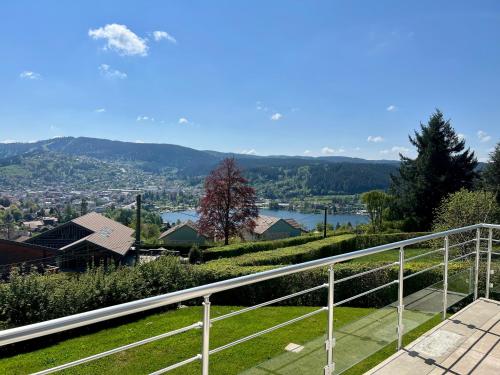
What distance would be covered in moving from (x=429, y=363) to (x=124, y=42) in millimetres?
22535

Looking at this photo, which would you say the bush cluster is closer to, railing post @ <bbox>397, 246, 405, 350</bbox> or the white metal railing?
railing post @ <bbox>397, 246, 405, 350</bbox>

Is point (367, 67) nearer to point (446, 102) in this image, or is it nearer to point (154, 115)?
point (446, 102)

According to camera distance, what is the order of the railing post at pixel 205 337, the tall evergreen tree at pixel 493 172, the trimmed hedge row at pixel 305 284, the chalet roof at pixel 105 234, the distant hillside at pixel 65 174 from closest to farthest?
the railing post at pixel 205 337, the trimmed hedge row at pixel 305 284, the tall evergreen tree at pixel 493 172, the chalet roof at pixel 105 234, the distant hillside at pixel 65 174

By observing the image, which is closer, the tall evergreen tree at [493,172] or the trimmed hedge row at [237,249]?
the trimmed hedge row at [237,249]

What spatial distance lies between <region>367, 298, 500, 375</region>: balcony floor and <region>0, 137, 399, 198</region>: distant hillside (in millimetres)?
89151

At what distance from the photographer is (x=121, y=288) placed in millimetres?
12258

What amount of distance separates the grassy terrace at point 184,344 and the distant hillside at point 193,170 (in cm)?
8360

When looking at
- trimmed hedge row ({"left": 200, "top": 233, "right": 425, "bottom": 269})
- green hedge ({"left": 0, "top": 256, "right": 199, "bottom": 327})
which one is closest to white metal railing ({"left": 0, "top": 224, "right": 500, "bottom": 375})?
green hedge ({"left": 0, "top": 256, "right": 199, "bottom": 327})

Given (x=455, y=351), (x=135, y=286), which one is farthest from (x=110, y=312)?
(x=135, y=286)

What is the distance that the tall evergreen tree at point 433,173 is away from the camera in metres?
32.9

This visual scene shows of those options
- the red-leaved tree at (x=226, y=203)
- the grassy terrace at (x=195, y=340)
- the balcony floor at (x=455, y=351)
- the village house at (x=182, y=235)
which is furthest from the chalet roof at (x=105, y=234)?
the balcony floor at (x=455, y=351)

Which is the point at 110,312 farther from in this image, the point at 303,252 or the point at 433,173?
the point at 433,173

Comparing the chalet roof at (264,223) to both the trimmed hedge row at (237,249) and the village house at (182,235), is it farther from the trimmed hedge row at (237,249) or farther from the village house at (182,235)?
the trimmed hedge row at (237,249)

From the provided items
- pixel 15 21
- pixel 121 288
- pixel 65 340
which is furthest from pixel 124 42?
pixel 65 340
